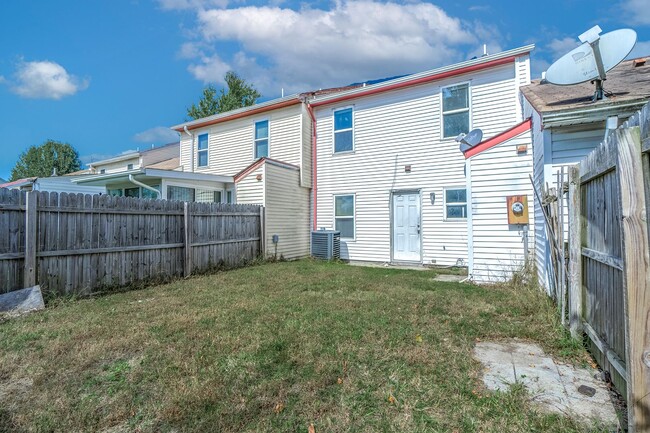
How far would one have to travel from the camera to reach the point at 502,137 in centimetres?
655

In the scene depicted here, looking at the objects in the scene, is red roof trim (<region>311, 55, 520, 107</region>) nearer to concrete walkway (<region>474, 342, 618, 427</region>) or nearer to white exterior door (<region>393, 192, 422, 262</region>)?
white exterior door (<region>393, 192, 422, 262</region>)

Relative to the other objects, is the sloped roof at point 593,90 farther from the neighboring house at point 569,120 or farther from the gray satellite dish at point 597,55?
the gray satellite dish at point 597,55

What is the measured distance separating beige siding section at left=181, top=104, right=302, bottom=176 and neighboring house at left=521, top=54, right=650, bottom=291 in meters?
7.58

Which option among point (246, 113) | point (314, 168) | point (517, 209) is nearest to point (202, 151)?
point (246, 113)

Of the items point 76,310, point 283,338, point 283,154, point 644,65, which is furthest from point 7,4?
point 644,65

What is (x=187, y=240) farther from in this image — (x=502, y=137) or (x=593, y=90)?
(x=593, y=90)

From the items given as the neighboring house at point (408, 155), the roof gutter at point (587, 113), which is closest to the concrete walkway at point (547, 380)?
the roof gutter at point (587, 113)

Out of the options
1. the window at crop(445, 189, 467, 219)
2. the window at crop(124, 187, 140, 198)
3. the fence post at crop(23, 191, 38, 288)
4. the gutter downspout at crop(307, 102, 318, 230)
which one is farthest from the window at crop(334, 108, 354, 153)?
the fence post at crop(23, 191, 38, 288)

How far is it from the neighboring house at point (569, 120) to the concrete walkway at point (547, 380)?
2111 millimetres

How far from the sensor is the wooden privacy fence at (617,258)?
1.73m

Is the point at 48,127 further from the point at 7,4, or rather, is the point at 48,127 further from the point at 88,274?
the point at 88,274

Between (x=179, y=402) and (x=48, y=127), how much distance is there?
60.0m

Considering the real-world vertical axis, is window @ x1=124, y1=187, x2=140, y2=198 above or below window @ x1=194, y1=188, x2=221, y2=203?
above

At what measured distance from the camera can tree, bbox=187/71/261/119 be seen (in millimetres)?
26984
